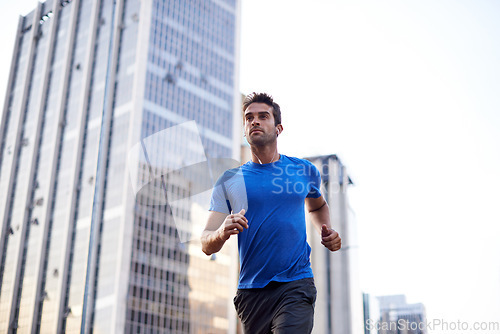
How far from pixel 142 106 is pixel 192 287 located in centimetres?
1898

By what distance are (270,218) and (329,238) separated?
25 cm

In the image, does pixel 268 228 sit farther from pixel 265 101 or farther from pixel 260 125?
pixel 265 101

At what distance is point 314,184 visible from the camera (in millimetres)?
2779

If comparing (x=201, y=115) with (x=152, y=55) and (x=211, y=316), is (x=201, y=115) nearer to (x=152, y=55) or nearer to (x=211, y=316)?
(x=152, y=55)

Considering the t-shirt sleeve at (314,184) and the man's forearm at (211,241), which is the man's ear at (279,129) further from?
the man's forearm at (211,241)

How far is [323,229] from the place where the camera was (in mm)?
2551

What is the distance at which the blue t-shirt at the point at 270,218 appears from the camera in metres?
2.50

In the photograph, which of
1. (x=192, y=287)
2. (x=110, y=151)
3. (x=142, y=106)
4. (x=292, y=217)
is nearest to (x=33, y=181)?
(x=110, y=151)

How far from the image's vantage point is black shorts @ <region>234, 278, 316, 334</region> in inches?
93.3

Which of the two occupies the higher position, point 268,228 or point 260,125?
point 260,125

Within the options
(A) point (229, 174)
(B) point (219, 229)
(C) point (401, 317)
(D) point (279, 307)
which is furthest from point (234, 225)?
(C) point (401, 317)

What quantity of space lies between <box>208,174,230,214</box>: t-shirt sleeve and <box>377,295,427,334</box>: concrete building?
3591mm

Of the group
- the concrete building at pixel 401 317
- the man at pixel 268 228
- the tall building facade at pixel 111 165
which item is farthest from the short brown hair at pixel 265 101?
the tall building facade at pixel 111 165

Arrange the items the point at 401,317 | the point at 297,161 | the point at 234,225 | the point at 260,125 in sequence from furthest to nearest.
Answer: the point at 401,317 < the point at 297,161 < the point at 260,125 < the point at 234,225
